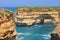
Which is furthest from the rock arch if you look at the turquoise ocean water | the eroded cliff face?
the turquoise ocean water

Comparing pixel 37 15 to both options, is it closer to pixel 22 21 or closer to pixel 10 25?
pixel 22 21

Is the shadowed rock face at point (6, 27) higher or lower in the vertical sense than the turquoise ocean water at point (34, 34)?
higher

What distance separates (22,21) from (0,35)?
6327cm

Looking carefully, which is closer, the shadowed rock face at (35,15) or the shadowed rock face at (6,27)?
the shadowed rock face at (6,27)

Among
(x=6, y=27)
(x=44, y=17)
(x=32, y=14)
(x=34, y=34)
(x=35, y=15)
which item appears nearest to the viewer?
(x=6, y=27)

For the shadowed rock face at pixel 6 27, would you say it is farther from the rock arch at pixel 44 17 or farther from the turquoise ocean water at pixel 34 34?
the rock arch at pixel 44 17

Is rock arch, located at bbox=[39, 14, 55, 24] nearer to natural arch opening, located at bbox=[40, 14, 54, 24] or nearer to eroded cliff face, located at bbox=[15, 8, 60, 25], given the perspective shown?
natural arch opening, located at bbox=[40, 14, 54, 24]

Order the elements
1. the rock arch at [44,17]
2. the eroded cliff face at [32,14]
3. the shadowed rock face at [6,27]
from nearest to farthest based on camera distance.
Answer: the shadowed rock face at [6,27] → the eroded cliff face at [32,14] → the rock arch at [44,17]

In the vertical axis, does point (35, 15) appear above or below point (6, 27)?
below

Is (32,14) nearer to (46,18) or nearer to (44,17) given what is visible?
(44,17)

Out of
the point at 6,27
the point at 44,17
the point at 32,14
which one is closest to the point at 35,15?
the point at 32,14

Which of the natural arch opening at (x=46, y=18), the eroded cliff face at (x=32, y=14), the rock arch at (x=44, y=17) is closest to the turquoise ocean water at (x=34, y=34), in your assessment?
the eroded cliff face at (x=32, y=14)

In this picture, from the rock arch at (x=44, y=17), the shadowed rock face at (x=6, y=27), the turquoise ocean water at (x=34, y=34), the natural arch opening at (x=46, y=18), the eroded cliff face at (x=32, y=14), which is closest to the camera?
the shadowed rock face at (x=6, y=27)

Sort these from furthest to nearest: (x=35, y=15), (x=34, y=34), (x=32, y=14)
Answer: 1. (x=32, y=14)
2. (x=35, y=15)
3. (x=34, y=34)
